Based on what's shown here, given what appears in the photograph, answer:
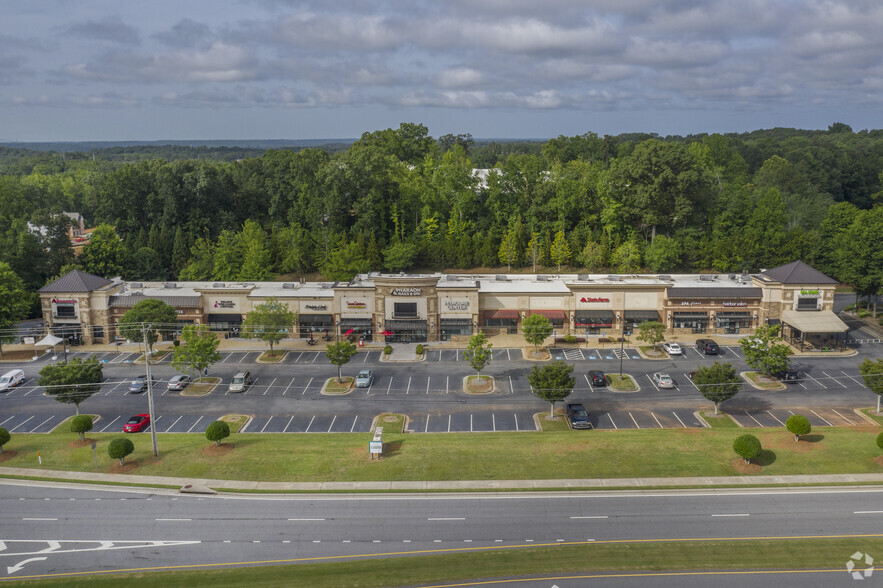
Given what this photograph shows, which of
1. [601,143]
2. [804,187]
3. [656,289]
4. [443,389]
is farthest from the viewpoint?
[601,143]

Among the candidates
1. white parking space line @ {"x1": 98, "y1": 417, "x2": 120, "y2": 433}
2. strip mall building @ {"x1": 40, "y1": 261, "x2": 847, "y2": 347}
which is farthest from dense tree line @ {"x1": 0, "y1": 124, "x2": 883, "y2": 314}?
white parking space line @ {"x1": 98, "y1": 417, "x2": 120, "y2": 433}

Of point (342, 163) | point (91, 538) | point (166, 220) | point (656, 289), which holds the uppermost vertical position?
point (342, 163)

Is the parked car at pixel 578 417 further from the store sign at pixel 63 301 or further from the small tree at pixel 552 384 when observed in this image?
the store sign at pixel 63 301

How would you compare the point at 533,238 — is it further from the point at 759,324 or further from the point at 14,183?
the point at 14,183

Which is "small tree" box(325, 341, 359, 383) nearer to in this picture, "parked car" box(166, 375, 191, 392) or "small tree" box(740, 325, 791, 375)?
"parked car" box(166, 375, 191, 392)

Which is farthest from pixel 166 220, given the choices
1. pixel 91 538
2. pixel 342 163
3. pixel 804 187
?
pixel 804 187
